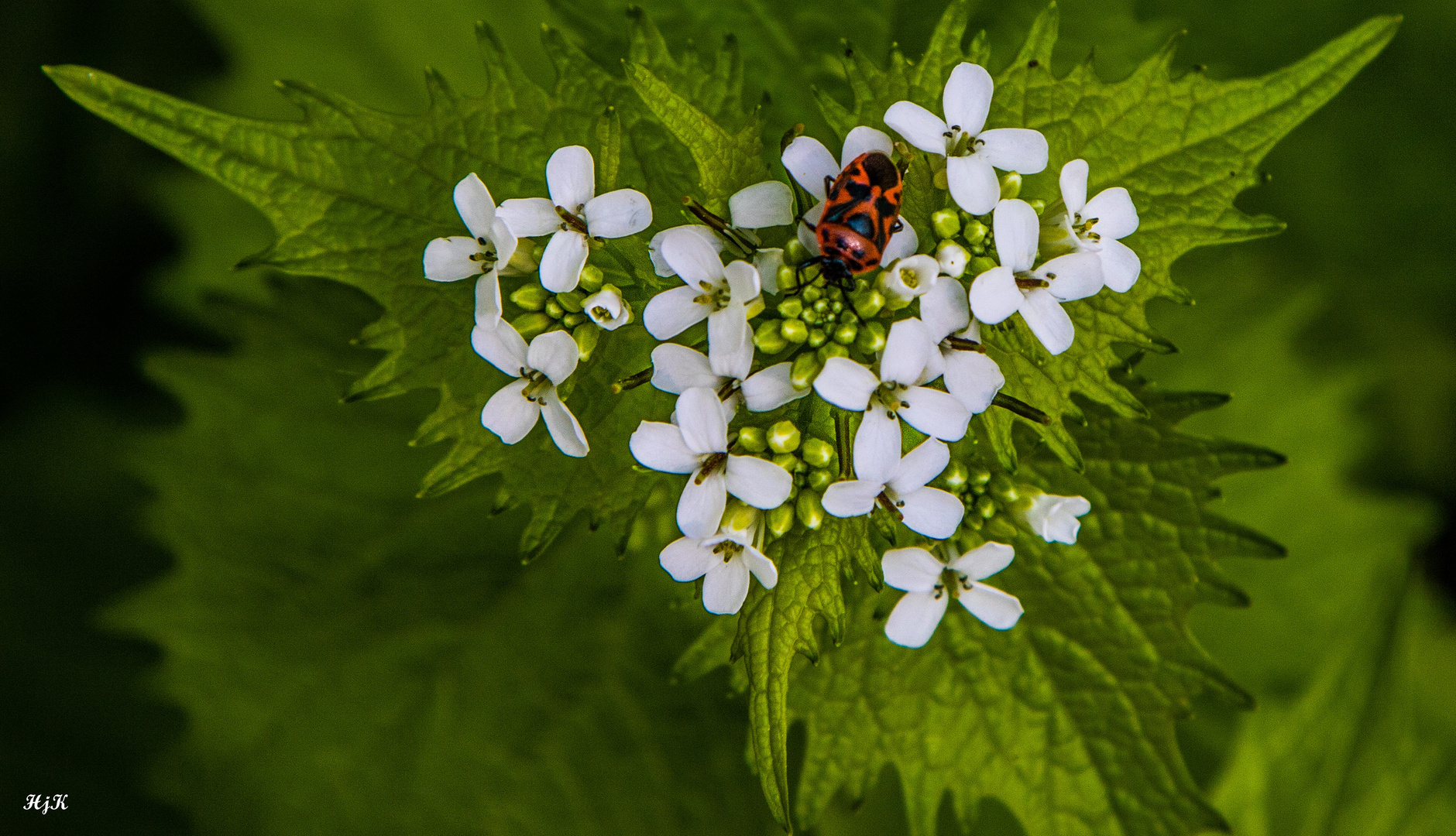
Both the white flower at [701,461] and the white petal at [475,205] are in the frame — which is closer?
the white flower at [701,461]

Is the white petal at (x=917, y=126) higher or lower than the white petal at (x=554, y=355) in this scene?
higher

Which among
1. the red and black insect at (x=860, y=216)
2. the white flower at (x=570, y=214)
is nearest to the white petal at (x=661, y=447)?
the white flower at (x=570, y=214)

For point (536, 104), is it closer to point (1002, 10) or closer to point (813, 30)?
point (813, 30)

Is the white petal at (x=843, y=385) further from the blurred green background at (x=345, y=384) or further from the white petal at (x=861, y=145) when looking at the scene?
the blurred green background at (x=345, y=384)

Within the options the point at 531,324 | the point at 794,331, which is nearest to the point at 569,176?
the point at 531,324

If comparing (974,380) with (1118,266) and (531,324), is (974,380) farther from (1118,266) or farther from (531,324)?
(531,324)

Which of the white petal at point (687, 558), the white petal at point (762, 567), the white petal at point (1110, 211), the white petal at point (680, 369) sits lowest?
the white petal at point (762, 567)
